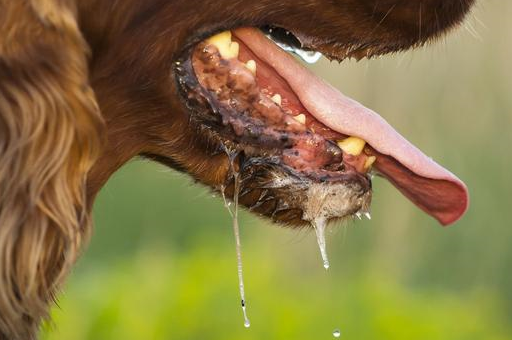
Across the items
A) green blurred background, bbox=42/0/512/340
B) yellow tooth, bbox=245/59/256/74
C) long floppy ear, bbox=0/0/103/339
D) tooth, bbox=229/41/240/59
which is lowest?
green blurred background, bbox=42/0/512/340

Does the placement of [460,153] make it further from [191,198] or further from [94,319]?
[94,319]

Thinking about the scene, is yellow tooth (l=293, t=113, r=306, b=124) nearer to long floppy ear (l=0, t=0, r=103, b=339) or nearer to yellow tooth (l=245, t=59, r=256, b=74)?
yellow tooth (l=245, t=59, r=256, b=74)

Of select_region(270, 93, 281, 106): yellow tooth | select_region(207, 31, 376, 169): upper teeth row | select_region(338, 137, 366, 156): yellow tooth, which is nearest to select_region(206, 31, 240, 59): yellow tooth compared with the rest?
select_region(207, 31, 376, 169): upper teeth row

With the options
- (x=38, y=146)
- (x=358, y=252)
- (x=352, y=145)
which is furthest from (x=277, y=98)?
(x=358, y=252)

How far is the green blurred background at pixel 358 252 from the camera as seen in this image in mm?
4625

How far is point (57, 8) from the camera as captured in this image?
2.24m

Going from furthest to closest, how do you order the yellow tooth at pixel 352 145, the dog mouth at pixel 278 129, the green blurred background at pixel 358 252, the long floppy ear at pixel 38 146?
1. the green blurred background at pixel 358 252
2. the yellow tooth at pixel 352 145
3. the dog mouth at pixel 278 129
4. the long floppy ear at pixel 38 146

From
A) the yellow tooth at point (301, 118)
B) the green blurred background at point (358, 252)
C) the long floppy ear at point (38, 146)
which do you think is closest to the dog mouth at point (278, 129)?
the yellow tooth at point (301, 118)

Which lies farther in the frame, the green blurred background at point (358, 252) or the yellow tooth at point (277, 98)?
the green blurred background at point (358, 252)

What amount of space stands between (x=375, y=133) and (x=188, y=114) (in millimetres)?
413

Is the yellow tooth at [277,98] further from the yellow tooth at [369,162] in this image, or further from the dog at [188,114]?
the yellow tooth at [369,162]

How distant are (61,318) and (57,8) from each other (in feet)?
8.09

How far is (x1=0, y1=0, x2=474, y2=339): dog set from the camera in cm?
225

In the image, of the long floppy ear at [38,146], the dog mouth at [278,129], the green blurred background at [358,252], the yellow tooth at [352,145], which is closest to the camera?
Answer: the long floppy ear at [38,146]
